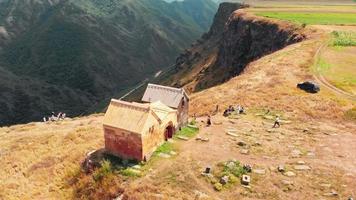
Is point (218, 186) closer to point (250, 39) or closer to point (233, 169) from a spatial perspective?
A: point (233, 169)

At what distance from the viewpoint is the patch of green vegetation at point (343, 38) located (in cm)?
7623

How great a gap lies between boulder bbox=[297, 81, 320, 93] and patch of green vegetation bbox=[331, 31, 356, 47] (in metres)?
24.4

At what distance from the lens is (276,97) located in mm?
53344

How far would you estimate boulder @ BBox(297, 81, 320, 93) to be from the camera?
2127 inches

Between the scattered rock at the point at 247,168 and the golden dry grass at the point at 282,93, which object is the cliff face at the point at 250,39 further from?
the scattered rock at the point at 247,168

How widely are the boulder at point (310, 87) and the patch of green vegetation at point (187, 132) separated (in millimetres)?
18564

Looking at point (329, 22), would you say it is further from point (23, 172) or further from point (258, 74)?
point (23, 172)

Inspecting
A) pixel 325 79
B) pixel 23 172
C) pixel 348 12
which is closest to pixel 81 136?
pixel 23 172

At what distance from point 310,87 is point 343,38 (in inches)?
1184

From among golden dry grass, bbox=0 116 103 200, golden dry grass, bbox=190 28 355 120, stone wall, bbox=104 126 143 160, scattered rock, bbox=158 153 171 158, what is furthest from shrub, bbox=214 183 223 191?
golden dry grass, bbox=190 28 355 120

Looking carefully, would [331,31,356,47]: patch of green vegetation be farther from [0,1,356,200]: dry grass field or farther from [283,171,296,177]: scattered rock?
[283,171,296,177]: scattered rock

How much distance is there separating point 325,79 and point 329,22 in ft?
148

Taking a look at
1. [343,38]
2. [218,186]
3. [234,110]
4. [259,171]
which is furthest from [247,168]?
[343,38]

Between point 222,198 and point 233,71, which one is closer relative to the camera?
point 222,198
